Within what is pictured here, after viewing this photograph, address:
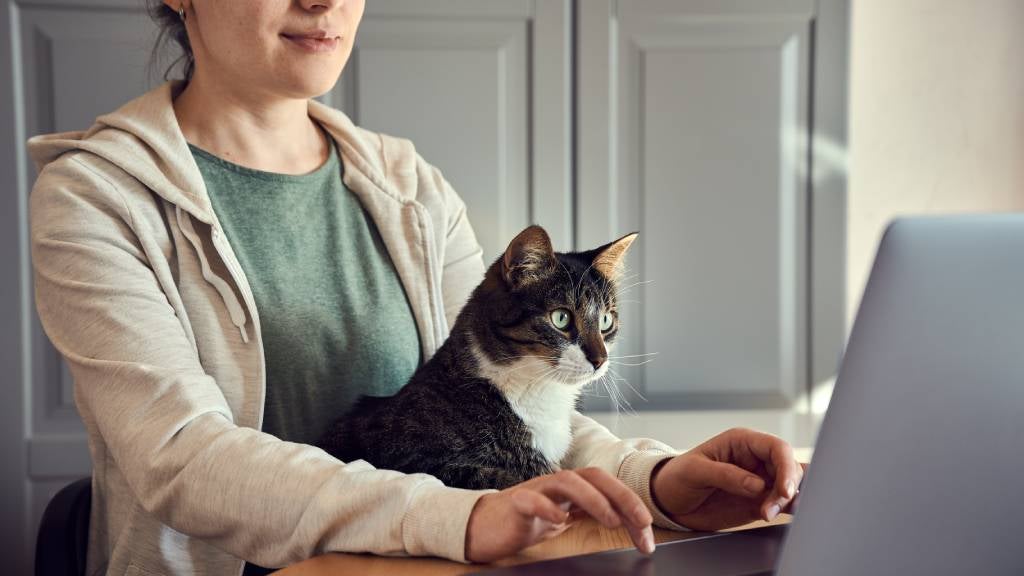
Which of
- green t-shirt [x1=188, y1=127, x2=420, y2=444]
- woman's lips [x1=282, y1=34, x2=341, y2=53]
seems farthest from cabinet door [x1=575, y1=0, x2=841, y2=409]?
woman's lips [x1=282, y1=34, x2=341, y2=53]

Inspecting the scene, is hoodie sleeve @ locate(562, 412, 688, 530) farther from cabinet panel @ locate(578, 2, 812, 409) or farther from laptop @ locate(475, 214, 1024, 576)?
cabinet panel @ locate(578, 2, 812, 409)

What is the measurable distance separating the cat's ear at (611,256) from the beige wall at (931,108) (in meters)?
1.21

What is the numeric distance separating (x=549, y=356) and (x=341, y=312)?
0.34 meters

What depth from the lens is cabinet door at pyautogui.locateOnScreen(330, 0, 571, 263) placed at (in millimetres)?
1958

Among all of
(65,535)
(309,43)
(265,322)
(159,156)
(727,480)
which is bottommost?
(65,535)

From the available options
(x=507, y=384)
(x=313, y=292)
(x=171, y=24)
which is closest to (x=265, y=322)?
(x=313, y=292)

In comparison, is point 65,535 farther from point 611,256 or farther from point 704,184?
point 704,184

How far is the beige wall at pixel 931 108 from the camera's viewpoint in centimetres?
216

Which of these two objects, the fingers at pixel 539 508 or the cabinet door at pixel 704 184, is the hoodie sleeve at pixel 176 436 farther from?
the cabinet door at pixel 704 184

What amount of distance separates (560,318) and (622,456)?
0.17 m

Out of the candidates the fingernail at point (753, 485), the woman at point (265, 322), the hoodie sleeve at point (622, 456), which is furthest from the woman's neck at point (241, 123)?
the fingernail at point (753, 485)

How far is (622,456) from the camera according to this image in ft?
3.15

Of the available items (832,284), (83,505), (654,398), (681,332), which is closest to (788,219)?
(832,284)

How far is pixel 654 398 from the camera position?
208 cm
